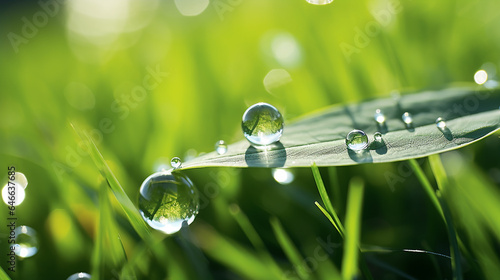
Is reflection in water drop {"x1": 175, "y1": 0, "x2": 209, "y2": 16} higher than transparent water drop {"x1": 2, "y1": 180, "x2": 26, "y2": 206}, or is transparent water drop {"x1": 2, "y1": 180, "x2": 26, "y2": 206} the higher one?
reflection in water drop {"x1": 175, "y1": 0, "x2": 209, "y2": 16}

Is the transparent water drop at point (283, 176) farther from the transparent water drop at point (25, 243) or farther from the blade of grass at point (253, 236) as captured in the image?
the transparent water drop at point (25, 243)

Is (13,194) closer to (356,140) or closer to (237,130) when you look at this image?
(237,130)

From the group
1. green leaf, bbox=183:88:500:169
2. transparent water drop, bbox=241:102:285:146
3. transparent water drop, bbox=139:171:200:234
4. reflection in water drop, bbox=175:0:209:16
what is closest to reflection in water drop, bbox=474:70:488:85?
green leaf, bbox=183:88:500:169

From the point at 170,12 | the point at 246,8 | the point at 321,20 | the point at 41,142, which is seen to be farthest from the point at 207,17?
the point at 41,142

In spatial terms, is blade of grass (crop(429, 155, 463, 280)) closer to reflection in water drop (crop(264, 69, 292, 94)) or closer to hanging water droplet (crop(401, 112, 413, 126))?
hanging water droplet (crop(401, 112, 413, 126))

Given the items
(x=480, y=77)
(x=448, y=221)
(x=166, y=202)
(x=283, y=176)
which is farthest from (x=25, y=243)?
(x=480, y=77)

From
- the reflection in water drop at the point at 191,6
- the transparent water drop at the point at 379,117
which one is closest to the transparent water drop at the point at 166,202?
the transparent water drop at the point at 379,117

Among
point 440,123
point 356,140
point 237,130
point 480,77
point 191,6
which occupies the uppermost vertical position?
point 191,6
